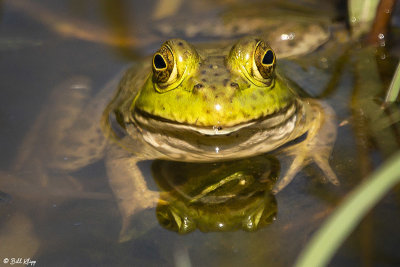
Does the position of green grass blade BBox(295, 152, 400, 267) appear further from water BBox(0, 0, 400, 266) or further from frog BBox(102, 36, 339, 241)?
frog BBox(102, 36, 339, 241)

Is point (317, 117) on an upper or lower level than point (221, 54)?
lower

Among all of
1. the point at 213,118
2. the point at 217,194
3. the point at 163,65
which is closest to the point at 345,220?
the point at 213,118

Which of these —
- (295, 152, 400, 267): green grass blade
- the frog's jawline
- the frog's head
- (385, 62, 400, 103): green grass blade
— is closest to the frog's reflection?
the frog's jawline

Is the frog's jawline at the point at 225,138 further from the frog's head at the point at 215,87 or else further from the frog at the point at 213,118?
the frog's head at the point at 215,87

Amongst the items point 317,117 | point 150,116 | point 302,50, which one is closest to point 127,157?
point 150,116

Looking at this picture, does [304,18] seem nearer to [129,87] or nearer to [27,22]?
[129,87]

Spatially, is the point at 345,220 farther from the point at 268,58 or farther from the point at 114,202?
the point at 114,202
